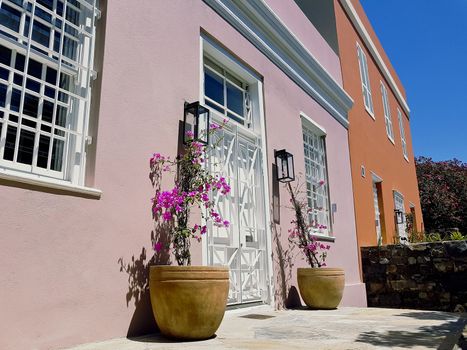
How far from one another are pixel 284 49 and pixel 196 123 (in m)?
3.18

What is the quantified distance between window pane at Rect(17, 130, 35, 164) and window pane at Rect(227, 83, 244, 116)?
2.82 meters

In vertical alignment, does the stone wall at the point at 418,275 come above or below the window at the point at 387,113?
below

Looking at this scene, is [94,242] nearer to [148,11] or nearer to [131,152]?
[131,152]

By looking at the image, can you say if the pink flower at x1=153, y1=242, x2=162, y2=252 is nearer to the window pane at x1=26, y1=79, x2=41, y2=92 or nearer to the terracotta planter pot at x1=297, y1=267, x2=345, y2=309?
the window pane at x1=26, y1=79, x2=41, y2=92

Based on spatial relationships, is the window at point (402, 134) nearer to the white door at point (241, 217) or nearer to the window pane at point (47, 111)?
the white door at point (241, 217)

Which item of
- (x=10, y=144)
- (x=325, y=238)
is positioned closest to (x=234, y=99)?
(x=325, y=238)

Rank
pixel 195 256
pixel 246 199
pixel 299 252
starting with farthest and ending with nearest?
pixel 299 252 → pixel 246 199 → pixel 195 256

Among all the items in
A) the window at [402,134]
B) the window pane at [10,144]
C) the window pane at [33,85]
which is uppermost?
the window at [402,134]

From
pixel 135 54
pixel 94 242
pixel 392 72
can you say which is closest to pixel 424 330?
pixel 94 242

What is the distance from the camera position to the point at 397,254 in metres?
7.89

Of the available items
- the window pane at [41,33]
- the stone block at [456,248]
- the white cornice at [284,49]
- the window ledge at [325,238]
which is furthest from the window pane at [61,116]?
the stone block at [456,248]

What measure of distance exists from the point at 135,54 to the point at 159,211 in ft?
4.53

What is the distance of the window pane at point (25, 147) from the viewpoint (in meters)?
2.79

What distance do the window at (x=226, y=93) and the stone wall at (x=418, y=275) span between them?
4.39 meters
